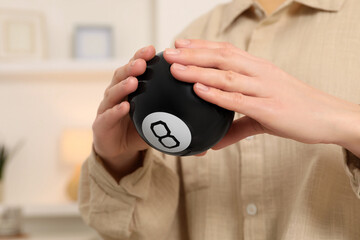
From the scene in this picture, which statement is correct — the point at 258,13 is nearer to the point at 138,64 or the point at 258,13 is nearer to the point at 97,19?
the point at 138,64

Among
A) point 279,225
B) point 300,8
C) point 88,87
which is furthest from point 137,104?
point 88,87

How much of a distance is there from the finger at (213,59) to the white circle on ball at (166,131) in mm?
85

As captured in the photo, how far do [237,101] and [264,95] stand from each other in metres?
0.04

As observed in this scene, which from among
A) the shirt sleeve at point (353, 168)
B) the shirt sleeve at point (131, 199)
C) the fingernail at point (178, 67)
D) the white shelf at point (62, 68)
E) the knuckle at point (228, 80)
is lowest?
the white shelf at point (62, 68)

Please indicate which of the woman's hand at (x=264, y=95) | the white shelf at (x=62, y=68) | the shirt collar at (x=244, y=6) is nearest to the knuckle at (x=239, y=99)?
the woman's hand at (x=264, y=95)

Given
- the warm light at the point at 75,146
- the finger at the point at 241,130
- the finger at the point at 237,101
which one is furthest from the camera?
the warm light at the point at 75,146

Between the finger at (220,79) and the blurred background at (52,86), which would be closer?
the finger at (220,79)

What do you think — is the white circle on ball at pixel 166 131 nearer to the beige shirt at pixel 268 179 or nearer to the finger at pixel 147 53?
the finger at pixel 147 53

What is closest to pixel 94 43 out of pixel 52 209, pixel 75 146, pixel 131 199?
pixel 75 146

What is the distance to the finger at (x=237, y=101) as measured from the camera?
2.29 feet

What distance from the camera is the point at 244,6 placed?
1117mm

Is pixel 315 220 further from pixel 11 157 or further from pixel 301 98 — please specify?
pixel 11 157

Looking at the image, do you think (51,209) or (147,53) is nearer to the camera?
(147,53)

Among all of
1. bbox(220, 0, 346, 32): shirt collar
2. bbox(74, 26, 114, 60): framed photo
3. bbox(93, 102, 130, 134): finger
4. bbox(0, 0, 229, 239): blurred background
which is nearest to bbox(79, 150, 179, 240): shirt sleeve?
bbox(93, 102, 130, 134): finger
